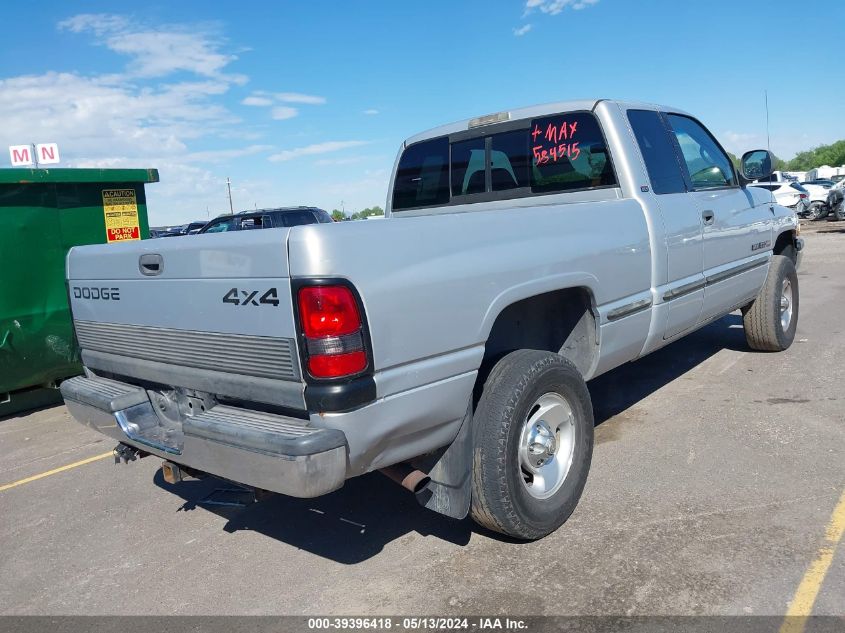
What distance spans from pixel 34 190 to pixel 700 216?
225 inches

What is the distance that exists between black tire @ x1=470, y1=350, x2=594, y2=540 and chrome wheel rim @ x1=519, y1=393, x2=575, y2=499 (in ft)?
0.13

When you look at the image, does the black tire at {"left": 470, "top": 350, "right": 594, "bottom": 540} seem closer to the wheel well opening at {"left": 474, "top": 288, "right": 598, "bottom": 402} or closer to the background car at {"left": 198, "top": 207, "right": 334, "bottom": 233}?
the wheel well opening at {"left": 474, "top": 288, "right": 598, "bottom": 402}

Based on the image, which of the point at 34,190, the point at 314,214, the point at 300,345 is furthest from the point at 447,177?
the point at 314,214

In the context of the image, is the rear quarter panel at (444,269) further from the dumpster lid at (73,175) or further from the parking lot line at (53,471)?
the dumpster lid at (73,175)

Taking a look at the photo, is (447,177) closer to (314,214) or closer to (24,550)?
(24,550)

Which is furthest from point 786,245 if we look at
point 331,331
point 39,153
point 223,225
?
point 223,225

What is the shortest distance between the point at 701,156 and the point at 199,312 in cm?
386

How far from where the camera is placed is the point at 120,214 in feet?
23.5

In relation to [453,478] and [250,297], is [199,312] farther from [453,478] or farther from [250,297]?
[453,478]

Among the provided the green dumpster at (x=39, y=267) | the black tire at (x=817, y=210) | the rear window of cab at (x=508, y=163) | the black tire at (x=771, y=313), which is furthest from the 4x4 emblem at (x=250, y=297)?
the black tire at (x=817, y=210)

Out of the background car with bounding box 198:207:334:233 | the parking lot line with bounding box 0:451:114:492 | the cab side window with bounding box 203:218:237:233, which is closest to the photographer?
the parking lot line with bounding box 0:451:114:492

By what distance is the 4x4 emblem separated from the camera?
97.4 inches

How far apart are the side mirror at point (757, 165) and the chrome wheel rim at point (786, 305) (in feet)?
3.89

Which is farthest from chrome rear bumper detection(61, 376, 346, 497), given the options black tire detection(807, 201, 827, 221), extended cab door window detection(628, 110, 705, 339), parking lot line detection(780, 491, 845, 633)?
black tire detection(807, 201, 827, 221)
